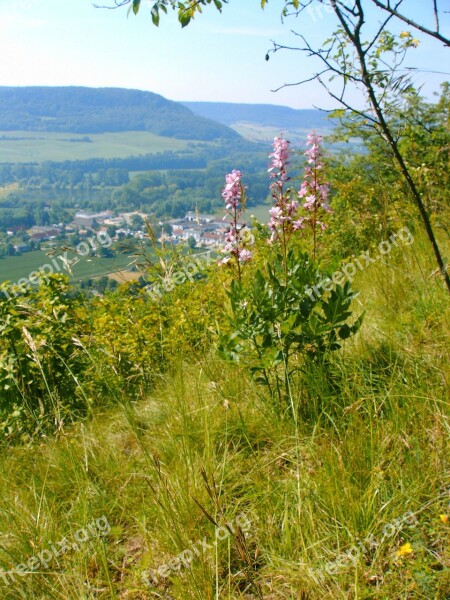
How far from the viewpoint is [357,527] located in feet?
5.33

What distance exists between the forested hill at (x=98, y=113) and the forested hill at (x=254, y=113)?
826 centimetres

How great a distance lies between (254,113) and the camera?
133 meters

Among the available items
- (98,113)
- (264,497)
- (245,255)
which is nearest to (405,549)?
(264,497)

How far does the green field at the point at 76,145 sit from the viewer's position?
93.2 m

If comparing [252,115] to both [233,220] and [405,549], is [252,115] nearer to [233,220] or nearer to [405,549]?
[233,220]

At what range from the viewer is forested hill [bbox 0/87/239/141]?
405 ft

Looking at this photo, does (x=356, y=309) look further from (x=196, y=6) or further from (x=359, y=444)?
(x=196, y=6)

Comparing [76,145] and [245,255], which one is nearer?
[245,255]

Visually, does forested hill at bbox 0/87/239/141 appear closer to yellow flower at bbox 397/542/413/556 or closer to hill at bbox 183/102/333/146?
hill at bbox 183/102/333/146

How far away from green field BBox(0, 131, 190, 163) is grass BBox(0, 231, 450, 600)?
Answer: 92506 mm

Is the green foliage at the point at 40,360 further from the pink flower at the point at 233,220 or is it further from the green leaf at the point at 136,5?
the green leaf at the point at 136,5

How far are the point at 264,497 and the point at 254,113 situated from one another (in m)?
143

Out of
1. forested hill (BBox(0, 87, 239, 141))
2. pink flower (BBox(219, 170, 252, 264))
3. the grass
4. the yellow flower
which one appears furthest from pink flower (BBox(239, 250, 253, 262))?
forested hill (BBox(0, 87, 239, 141))

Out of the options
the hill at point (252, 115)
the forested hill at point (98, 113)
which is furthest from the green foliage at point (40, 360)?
the forested hill at point (98, 113)
